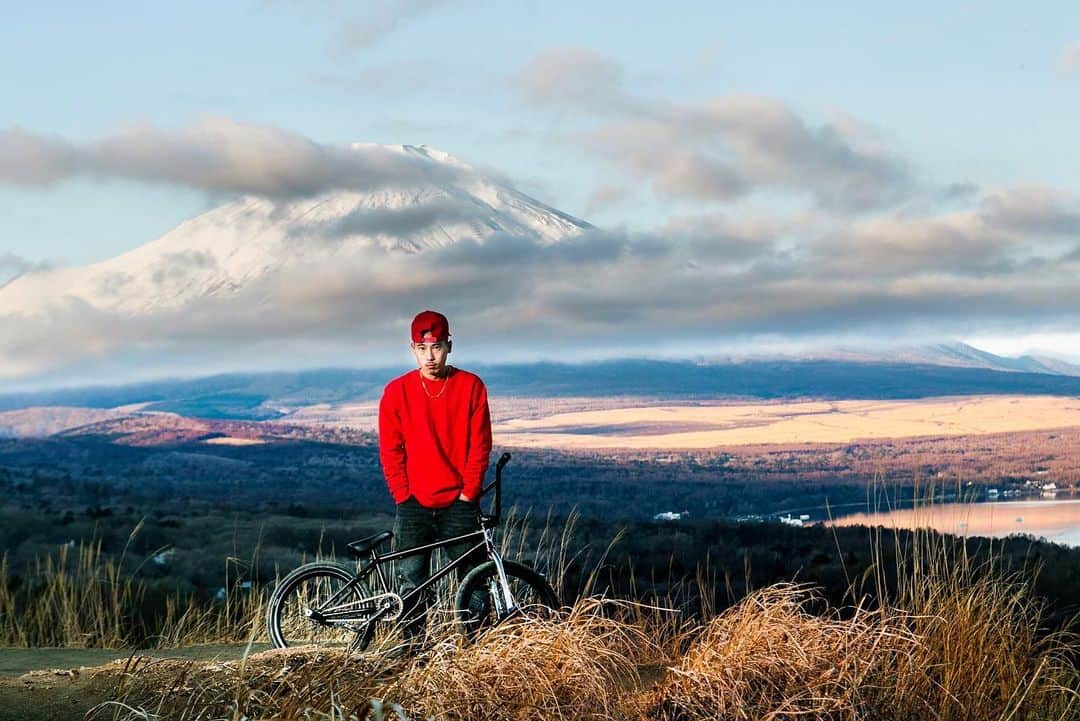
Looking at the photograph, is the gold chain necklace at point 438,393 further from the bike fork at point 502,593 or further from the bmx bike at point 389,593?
the bike fork at point 502,593

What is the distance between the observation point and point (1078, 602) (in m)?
17.1

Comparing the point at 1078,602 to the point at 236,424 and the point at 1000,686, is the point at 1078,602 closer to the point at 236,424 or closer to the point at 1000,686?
the point at 1000,686

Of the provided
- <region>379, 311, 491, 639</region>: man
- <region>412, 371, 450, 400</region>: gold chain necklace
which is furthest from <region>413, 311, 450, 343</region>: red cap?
<region>412, 371, 450, 400</region>: gold chain necklace

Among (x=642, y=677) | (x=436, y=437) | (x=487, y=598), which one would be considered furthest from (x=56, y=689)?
(x=642, y=677)

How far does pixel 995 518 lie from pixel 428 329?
3664 cm

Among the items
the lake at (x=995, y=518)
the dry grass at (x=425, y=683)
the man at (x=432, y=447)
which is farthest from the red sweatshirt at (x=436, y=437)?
the lake at (x=995, y=518)

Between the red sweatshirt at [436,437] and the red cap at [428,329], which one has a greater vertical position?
the red cap at [428,329]

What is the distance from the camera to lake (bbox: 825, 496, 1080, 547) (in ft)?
36.6

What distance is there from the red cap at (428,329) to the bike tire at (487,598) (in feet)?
4.95

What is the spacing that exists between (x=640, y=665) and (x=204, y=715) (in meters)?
3.29

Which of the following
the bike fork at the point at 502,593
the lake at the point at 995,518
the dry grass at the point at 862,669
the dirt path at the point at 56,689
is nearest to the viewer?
the dirt path at the point at 56,689

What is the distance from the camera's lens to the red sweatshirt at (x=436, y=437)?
29.6 feet

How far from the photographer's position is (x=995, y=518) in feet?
138

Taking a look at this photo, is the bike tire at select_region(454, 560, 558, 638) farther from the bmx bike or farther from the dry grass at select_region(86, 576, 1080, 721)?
the dry grass at select_region(86, 576, 1080, 721)
